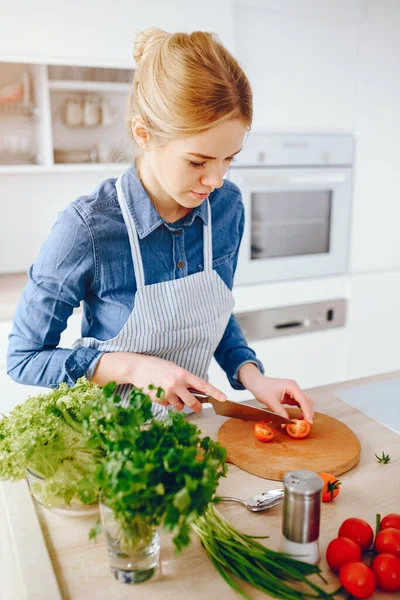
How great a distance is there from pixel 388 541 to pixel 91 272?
0.76 m

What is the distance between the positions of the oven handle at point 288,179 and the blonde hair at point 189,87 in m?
1.35

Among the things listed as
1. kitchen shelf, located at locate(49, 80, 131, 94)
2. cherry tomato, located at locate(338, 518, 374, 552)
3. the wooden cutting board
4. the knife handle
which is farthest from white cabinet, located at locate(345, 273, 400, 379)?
cherry tomato, located at locate(338, 518, 374, 552)

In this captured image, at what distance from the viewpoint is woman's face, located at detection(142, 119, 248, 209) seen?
107 cm

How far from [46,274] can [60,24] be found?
1.35 metres

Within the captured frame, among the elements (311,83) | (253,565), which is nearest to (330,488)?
(253,565)

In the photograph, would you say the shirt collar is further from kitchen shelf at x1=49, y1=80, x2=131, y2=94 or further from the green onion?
kitchen shelf at x1=49, y1=80, x2=131, y2=94

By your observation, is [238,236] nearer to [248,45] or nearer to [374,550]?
[374,550]

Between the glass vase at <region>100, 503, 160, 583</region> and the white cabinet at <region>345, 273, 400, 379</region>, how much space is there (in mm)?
2285

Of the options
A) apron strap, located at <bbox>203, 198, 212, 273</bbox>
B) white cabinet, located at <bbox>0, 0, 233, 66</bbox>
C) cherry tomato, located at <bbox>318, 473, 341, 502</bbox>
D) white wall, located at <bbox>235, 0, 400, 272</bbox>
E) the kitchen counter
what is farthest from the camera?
white wall, located at <bbox>235, 0, 400, 272</bbox>

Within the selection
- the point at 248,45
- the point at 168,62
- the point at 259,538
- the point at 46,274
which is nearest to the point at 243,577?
the point at 259,538

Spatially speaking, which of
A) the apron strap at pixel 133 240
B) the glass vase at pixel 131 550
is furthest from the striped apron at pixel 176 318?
the glass vase at pixel 131 550

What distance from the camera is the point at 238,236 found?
58.2 inches

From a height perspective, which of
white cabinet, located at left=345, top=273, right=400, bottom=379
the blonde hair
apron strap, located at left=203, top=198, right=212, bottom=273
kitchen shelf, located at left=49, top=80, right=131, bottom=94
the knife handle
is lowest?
white cabinet, located at left=345, top=273, right=400, bottom=379

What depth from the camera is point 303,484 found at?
28.9 inches
